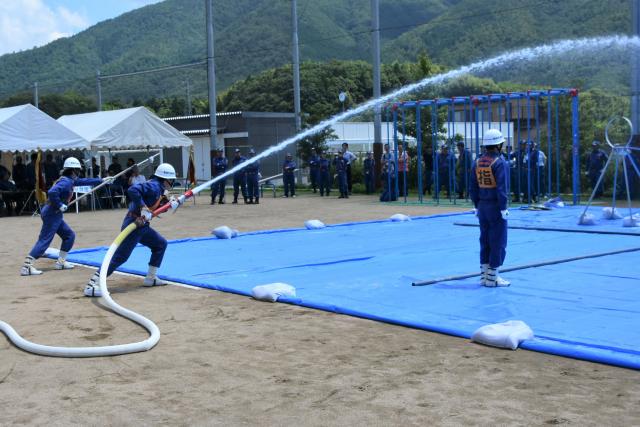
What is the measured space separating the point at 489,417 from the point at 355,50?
371ft

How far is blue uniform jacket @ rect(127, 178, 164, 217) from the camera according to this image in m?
9.38

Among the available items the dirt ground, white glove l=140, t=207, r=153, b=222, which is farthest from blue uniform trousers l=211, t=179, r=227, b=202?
the dirt ground

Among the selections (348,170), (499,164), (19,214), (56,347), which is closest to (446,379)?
(56,347)

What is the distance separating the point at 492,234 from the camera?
890cm

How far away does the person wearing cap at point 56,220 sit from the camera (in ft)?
36.5

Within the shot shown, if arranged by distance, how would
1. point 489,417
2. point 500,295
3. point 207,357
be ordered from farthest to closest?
point 500,295 → point 207,357 → point 489,417

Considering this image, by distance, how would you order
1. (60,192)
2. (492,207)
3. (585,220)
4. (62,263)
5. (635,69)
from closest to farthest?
(492,207), (60,192), (62,263), (585,220), (635,69)

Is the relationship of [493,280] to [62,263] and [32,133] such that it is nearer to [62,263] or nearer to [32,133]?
[62,263]

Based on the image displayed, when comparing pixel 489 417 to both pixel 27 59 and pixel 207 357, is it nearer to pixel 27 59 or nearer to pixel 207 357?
pixel 207 357

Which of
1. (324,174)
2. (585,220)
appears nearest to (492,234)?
(585,220)

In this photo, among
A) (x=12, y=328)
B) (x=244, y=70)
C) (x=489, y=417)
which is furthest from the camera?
(x=244, y=70)

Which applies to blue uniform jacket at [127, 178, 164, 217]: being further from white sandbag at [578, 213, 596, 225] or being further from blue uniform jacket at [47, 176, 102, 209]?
white sandbag at [578, 213, 596, 225]

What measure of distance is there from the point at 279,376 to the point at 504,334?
196cm

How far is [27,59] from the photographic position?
11062 cm
